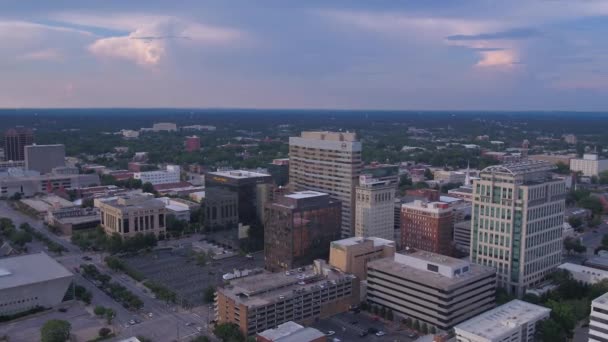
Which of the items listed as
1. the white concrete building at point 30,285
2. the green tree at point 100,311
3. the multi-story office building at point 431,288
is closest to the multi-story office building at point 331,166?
the multi-story office building at point 431,288

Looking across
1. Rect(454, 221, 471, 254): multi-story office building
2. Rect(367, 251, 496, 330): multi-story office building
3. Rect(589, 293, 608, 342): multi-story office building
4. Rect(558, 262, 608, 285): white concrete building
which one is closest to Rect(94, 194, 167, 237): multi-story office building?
Rect(367, 251, 496, 330): multi-story office building

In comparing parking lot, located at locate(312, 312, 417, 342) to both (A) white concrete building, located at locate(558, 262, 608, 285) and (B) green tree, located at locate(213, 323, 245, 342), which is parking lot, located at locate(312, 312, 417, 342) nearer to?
(B) green tree, located at locate(213, 323, 245, 342)

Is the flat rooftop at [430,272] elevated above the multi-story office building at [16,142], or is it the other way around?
the multi-story office building at [16,142]

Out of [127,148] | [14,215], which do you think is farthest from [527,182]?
[127,148]

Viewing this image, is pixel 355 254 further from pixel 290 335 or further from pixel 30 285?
pixel 30 285

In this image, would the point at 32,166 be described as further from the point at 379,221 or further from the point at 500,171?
the point at 500,171

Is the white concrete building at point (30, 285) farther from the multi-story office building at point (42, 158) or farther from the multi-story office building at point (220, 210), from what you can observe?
the multi-story office building at point (42, 158)
